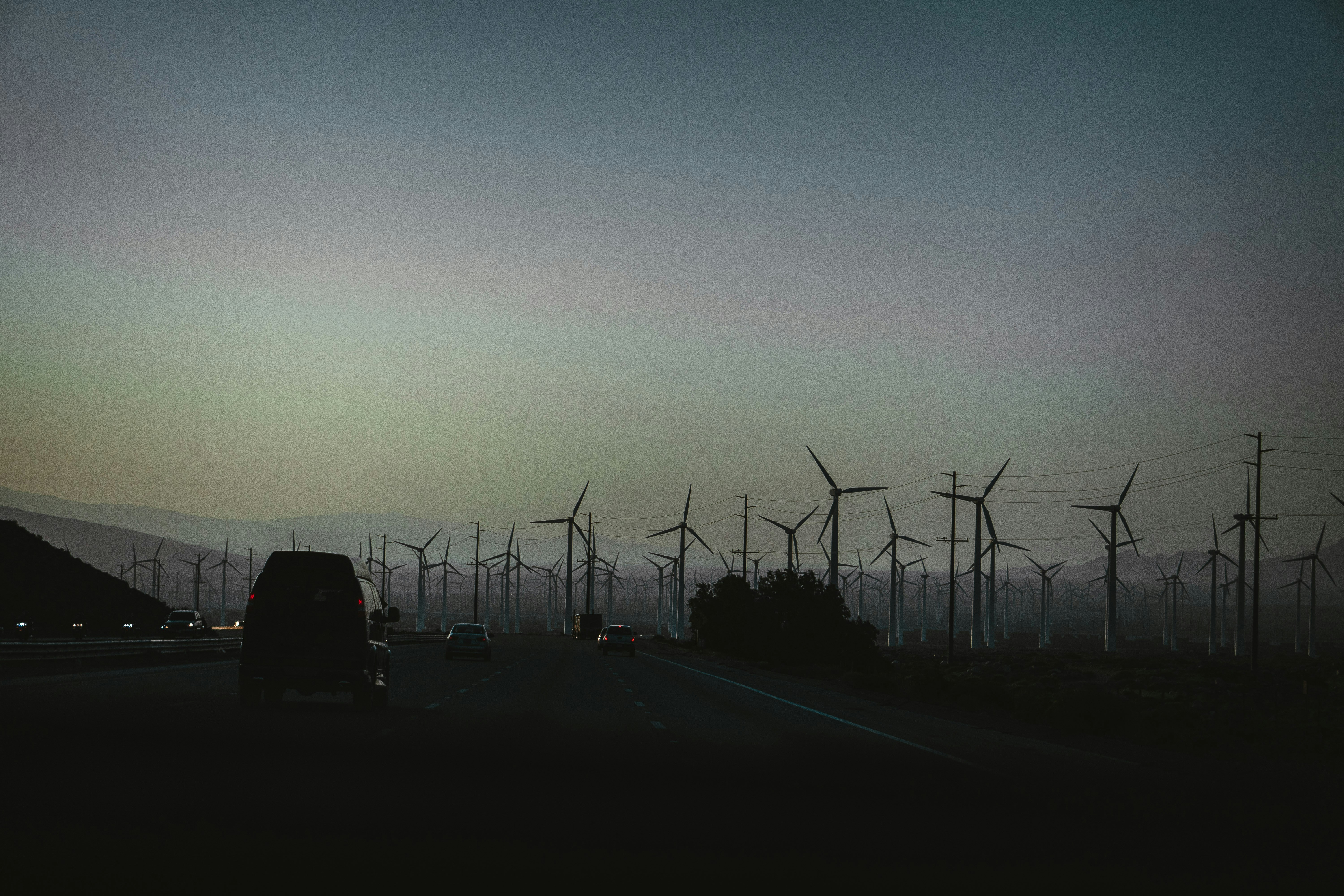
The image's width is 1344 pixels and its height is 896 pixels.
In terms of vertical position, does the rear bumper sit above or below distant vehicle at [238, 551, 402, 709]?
below

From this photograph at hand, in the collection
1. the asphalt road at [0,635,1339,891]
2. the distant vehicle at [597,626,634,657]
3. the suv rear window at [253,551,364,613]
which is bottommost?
the distant vehicle at [597,626,634,657]

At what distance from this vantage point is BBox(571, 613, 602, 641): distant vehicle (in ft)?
407

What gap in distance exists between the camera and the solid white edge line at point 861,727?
18672mm

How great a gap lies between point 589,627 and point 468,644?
71.2 metres

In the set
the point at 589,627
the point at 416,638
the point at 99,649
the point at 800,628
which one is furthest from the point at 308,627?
the point at 589,627

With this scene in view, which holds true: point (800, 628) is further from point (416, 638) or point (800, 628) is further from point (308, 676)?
point (308, 676)

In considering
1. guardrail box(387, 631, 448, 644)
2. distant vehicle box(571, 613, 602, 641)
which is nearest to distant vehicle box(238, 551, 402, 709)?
guardrail box(387, 631, 448, 644)

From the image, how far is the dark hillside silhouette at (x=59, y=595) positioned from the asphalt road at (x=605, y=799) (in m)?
50.0

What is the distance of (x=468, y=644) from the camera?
54.8 meters

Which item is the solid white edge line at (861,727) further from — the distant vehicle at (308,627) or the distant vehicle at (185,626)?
the distant vehicle at (185,626)

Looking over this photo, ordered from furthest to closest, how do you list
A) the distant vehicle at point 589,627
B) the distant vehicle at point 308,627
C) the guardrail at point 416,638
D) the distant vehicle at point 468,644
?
the distant vehicle at point 589,627
the guardrail at point 416,638
the distant vehicle at point 468,644
the distant vehicle at point 308,627

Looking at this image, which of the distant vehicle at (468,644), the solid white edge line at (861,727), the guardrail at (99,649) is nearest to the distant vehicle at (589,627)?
the distant vehicle at (468,644)

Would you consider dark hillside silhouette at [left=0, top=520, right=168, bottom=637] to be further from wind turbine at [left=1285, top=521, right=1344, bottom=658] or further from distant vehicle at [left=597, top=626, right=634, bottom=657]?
wind turbine at [left=1285, top=521, right=1344, bottom=658]

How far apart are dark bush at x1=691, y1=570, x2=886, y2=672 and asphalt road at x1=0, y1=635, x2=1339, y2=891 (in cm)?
5602
